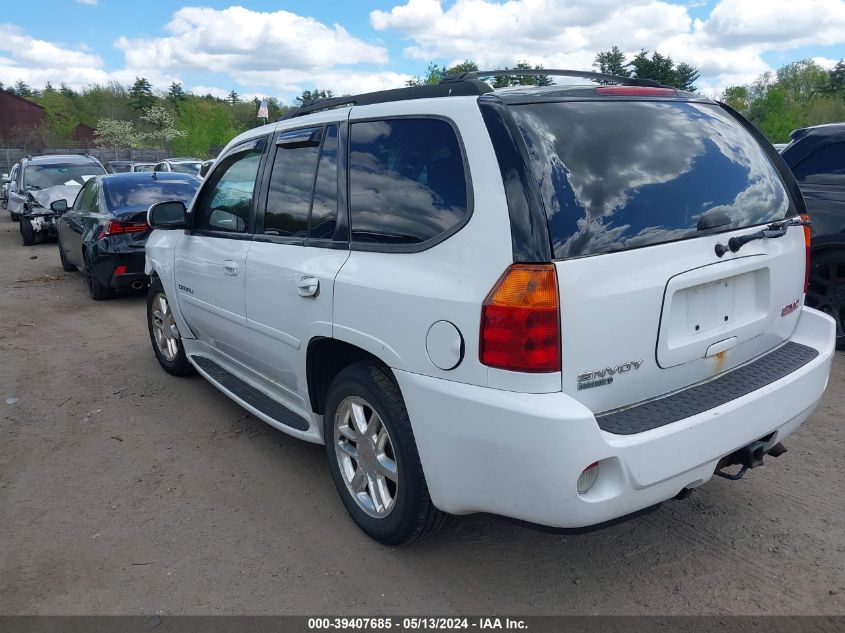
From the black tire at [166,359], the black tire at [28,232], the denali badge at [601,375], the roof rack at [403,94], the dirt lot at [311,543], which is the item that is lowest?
the dirt lot at [311,543]

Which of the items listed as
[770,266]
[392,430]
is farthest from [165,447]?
[770,266]

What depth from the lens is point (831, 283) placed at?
5.74m

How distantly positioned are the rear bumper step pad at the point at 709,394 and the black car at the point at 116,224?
290 inches

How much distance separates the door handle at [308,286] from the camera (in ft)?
10.1

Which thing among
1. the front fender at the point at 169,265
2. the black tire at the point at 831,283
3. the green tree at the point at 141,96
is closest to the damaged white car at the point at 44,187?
the front fender at the point at 169,265

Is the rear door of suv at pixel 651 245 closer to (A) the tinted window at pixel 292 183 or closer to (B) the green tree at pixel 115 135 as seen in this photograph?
(A) the tinted window at pixel 292 183

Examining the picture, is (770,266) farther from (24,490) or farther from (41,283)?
(41,283)

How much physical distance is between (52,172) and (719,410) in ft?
57.8

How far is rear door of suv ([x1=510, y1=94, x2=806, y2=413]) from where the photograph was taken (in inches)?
90.8

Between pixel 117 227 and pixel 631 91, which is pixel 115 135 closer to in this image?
pixel 117 227

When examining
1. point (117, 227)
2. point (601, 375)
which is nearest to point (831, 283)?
point (601, 375)

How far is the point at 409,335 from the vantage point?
2.55 m

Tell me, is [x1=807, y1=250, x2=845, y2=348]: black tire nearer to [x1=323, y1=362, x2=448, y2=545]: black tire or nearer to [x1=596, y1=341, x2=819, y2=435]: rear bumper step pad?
[x1=596, y1=341, x2=819, y2=435]: rear bumper step pad

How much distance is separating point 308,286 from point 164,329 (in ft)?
9.70
